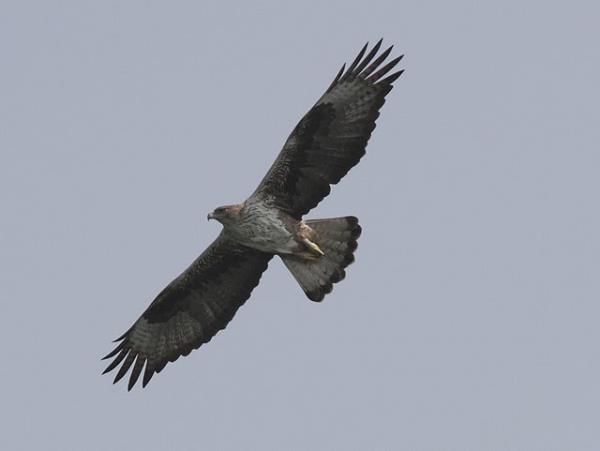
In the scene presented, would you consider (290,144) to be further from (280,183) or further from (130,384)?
(130,384)

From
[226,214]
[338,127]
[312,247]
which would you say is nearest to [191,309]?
[226,214]

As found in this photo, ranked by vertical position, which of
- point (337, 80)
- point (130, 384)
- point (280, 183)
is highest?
point (337, 80)

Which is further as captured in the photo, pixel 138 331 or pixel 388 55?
pixel 138 331

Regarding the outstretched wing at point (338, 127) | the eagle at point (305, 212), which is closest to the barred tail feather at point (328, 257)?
the eagle at point (305, 212)

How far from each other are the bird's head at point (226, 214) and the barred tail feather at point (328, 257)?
0.79 metres

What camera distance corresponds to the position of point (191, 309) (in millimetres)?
14625

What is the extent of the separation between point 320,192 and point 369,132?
0.83 meters

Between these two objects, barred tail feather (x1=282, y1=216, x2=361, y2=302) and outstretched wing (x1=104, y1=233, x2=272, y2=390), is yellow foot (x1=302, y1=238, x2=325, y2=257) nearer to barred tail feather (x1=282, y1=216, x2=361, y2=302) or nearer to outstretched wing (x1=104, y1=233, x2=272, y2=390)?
barred tail feather (x1=282, y1=216, x2=361, y2=302)

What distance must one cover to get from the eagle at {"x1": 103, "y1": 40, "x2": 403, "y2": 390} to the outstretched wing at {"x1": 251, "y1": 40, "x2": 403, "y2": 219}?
10mm

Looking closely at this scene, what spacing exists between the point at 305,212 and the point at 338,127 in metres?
0.99

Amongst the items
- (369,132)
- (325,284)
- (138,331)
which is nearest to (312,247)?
(325,284)

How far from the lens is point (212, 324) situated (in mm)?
14570

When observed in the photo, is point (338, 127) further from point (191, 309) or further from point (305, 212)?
point (191, 309)

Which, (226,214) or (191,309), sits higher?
(226,214)
